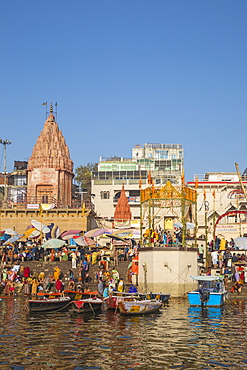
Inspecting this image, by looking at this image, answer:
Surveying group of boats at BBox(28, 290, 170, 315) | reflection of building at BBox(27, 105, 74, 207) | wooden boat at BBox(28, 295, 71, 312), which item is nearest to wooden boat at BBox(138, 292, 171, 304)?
group of boats at BBox(28, 290, 170, 315)

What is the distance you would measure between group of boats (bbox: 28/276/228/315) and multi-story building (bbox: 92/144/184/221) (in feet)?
116

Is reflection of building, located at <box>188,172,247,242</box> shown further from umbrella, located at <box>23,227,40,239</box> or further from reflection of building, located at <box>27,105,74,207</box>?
umbrella, located at <box>23,227,40,239</box>

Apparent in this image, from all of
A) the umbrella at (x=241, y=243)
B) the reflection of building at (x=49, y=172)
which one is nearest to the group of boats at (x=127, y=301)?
the umbrella at (x=241, y=243)

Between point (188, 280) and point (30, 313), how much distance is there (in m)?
9.69

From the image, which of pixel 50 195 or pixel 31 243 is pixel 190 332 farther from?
pixel 50 195

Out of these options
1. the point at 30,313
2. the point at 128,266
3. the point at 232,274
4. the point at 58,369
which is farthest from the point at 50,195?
the point at 58,369

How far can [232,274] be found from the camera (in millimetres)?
32062

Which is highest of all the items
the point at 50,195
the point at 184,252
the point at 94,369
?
the point at 50,195

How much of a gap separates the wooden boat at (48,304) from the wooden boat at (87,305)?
3.52ft

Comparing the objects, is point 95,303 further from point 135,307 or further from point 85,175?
point 85,175

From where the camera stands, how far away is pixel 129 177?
67.8 meters

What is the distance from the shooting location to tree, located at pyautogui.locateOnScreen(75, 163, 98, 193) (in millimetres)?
75688

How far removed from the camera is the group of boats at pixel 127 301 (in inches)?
928

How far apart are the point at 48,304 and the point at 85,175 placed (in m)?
52.5
